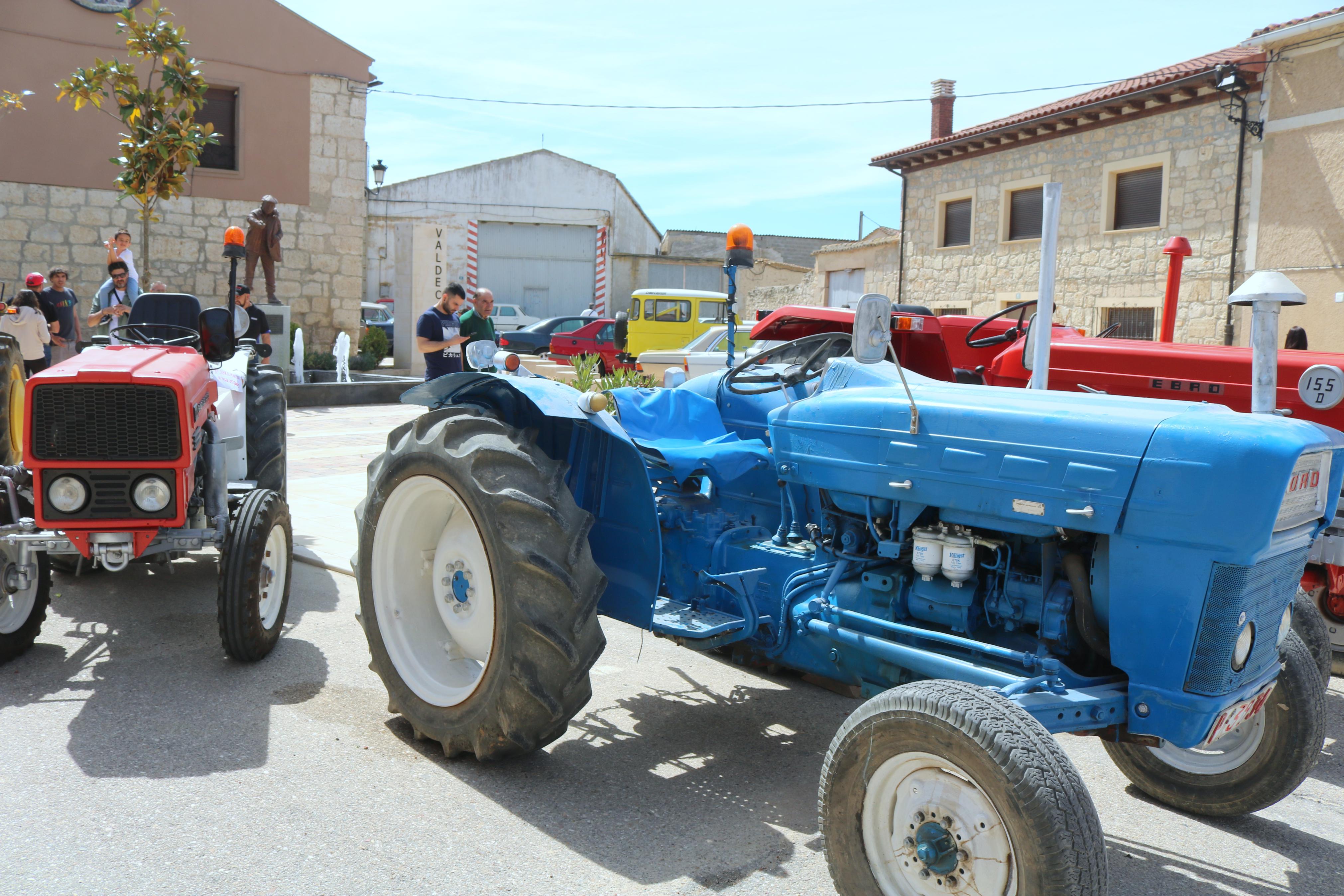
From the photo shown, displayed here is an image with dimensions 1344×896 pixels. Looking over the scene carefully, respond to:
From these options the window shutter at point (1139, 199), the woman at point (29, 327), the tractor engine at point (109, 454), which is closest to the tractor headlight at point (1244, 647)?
the tractor engine at point (109, 454)

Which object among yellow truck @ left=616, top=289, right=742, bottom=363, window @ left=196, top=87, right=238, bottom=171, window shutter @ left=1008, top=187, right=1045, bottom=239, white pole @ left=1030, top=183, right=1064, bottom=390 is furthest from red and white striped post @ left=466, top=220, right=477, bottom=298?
white pole @ left=1030, top=183, right=1064, bottom=390

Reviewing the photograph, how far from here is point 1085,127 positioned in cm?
1753

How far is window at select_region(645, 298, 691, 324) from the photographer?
19078mm

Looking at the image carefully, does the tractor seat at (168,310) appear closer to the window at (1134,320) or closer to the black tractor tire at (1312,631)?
the black tractor tire at (1312,631)

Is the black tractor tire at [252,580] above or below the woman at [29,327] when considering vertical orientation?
below

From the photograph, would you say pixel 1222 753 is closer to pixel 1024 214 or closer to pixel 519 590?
pixel 519 590

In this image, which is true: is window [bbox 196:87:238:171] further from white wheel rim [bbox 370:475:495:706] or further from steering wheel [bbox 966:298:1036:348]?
white wheel rim [bbox 370:475:495:706]

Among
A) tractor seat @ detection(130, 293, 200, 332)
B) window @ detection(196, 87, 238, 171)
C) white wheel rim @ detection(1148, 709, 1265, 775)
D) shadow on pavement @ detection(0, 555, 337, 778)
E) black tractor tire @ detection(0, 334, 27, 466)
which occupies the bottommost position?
shadow on pavement @ detection(0, 555, 337, 778)

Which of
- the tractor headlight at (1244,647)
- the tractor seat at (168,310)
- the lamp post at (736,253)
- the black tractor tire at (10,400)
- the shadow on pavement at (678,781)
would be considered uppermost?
the lamp post at (736,253)

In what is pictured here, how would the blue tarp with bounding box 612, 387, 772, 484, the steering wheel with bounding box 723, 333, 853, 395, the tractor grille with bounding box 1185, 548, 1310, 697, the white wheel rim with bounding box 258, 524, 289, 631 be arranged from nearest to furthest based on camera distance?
the tractor grille with bounding box 1185, 548, 1310, 697, the blue tarp with bounding box 612, 387, 772, 484, the steering wheel with bounding box 723, 333, 853, 395, the white wheel rim with bounding box 258, 524, 289, 631

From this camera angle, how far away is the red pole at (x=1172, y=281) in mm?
5246

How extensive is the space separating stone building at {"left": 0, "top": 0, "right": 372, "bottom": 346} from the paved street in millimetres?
13607

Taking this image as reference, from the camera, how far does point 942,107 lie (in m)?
22.7

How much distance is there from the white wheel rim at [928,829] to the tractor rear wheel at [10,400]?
201 inches
